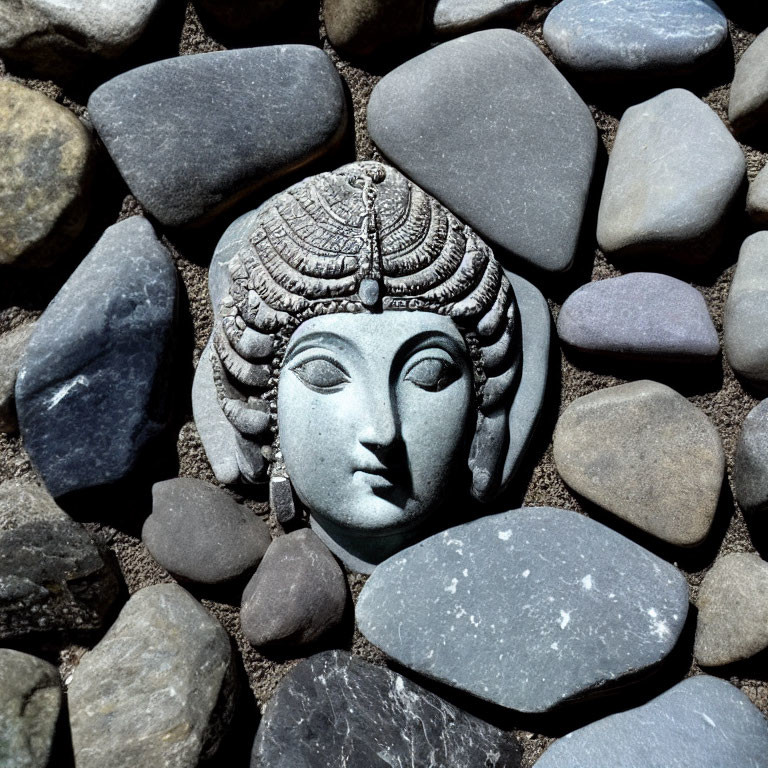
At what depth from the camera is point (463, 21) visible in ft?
5.32

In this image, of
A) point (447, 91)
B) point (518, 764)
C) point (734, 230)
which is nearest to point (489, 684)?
point (518, 764)

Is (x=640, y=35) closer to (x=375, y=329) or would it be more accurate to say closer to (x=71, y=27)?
(x=375, y=329)

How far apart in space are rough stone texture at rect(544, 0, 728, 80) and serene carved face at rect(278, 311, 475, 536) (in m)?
0.58

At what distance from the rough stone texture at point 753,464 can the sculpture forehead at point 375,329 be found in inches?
23.0

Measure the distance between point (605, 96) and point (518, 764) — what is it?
1.21m

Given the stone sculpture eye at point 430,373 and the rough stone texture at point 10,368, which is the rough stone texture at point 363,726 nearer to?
the stone sculpture eye at point 430,373

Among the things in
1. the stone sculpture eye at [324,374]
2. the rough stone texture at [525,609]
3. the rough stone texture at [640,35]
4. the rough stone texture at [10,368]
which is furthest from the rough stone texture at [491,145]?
the rough stone texture at [10,368]

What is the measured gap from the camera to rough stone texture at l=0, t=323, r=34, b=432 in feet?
5.09

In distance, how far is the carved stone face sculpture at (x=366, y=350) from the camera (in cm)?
141

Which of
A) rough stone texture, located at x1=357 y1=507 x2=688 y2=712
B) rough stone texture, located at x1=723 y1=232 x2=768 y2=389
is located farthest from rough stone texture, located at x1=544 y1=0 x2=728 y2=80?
rough stone texture, located at x1=357 y1=507 x2=688 y2=712

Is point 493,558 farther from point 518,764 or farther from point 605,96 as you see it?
point 605,96

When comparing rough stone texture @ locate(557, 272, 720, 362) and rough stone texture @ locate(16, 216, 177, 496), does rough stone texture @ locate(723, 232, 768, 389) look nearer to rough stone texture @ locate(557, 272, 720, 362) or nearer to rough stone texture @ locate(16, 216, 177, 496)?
rough stone texture @ locate(557, 272, 720, 362)

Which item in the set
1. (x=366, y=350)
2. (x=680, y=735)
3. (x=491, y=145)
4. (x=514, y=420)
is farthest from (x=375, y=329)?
(x=680, y=735)

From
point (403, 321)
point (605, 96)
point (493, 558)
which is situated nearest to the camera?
point (403, 321)
